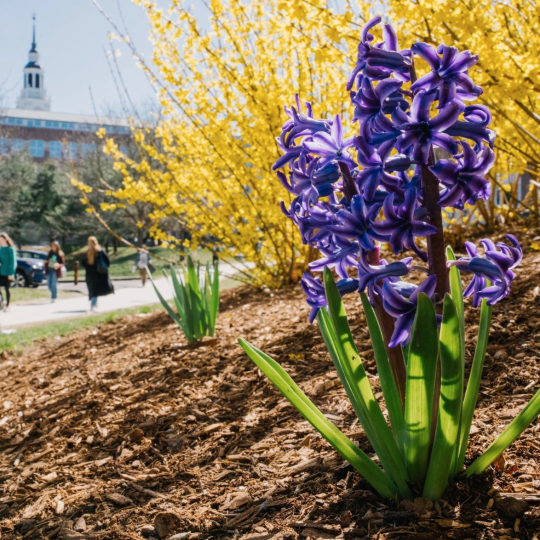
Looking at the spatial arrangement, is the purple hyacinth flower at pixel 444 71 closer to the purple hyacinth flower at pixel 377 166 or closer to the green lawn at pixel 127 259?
the purple hyacinth flower at pixel 377 166

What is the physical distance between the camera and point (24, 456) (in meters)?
2.89

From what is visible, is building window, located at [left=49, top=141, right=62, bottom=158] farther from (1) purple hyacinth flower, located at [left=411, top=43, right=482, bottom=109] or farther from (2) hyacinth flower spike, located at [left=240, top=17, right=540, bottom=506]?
(1) purple hyacinth flower, located at [left=411, top=43, right=482, bottom=109]

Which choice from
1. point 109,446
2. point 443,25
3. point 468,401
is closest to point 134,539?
point 109,446

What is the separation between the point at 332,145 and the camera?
151cm

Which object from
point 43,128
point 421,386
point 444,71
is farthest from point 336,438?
point 43,128

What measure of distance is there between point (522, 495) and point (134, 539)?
4.13ft

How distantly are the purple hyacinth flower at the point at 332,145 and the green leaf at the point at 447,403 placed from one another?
1.59 feet

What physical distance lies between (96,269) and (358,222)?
1006 cm

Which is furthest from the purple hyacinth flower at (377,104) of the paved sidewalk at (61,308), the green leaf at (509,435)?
the paved sidewalk at (61,308)

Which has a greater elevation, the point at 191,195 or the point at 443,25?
the point at 443,25

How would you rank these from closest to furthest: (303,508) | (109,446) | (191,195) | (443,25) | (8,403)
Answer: (303,508), (109,446), (443,25), (8,403), (191,195)

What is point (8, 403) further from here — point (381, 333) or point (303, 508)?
point (381, 333)

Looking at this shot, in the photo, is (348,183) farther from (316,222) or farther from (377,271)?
(377,271)

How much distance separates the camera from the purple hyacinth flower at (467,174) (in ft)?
A: 4.46
